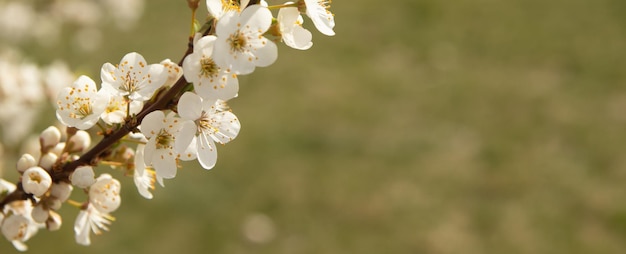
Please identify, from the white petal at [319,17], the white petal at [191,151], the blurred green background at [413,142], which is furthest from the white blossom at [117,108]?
the blurred green background at [413,142]

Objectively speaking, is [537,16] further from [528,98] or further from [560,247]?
[560,247]

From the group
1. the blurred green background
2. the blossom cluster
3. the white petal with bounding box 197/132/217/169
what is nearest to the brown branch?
the blossom cluster

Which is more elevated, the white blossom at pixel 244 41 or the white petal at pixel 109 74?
the white blossom at pixel 244 41

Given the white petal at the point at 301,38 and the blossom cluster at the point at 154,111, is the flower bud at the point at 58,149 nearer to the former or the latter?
the blossom cluster at the point at 154,111

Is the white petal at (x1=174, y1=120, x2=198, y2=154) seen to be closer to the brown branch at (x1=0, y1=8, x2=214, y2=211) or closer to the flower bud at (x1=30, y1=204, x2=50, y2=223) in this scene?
the brown branch at (x1=0, y1=8, x2=214, y2=211)

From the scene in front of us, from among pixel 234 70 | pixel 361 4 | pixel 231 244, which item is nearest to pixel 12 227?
pixel 234 70

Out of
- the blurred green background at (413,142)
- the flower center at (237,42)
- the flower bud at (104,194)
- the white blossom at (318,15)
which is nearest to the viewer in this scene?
the flower center at (237,42)
